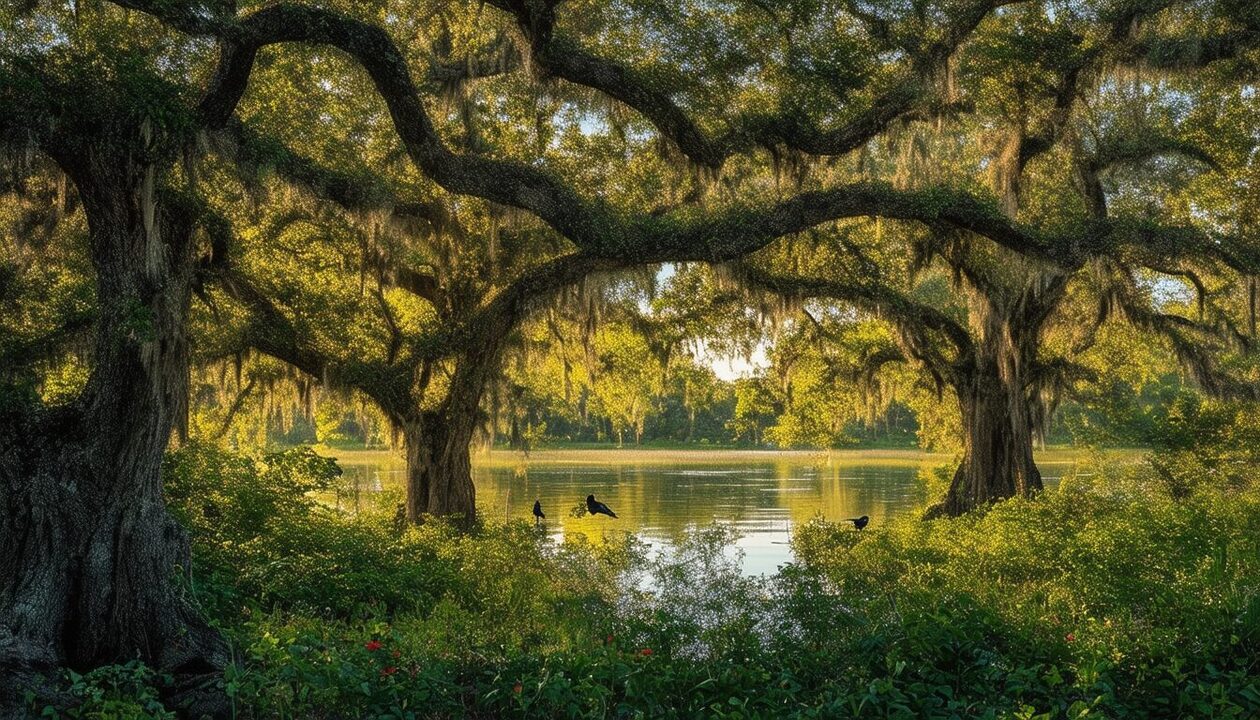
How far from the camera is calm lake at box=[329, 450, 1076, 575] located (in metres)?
22.2

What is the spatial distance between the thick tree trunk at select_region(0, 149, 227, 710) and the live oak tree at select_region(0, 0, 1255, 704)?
15 mm

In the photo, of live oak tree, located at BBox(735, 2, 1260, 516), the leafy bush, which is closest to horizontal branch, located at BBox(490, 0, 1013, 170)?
live oak tree, located at BBox(735, 2, 1260, 516)

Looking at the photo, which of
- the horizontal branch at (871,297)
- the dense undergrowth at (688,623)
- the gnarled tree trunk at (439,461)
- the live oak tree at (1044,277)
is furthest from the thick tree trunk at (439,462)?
the live oak tree at (1044,277)

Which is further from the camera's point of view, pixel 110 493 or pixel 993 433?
pixel 993 433

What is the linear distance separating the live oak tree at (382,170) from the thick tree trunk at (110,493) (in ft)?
0.05

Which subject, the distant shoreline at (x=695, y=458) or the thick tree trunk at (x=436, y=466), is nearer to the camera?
the thick tree trunk at (x=436, y=466)

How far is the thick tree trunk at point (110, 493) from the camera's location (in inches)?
247

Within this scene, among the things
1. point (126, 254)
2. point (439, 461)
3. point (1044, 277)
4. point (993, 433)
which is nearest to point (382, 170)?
point (439, 461)

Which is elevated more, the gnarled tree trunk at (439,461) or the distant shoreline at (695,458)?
the gnarled tree trunk at (439,461)

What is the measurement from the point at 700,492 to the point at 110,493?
30.1 meters

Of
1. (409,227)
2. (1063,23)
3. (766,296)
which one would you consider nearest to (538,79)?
(409,227)

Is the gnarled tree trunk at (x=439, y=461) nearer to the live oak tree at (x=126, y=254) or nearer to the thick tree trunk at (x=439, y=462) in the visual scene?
the thick tree trunk at (x=439, y=462)

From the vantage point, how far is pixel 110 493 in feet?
21.6

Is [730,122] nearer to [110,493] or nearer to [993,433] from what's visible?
[110,493]
